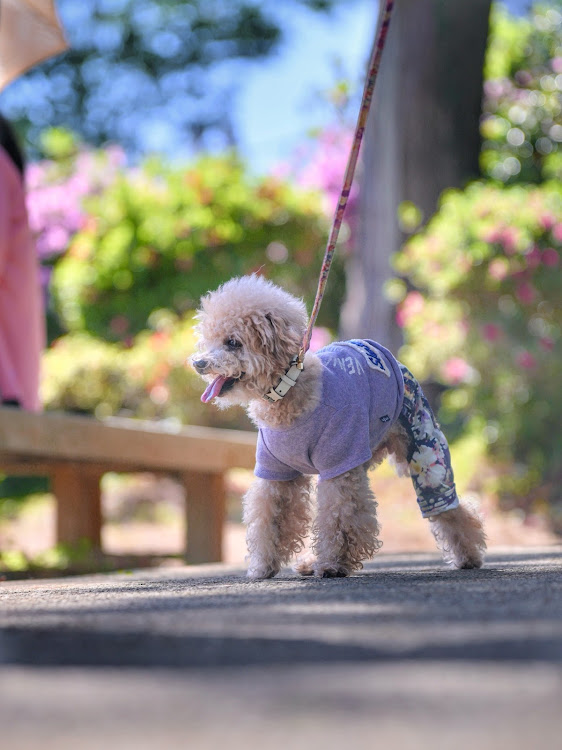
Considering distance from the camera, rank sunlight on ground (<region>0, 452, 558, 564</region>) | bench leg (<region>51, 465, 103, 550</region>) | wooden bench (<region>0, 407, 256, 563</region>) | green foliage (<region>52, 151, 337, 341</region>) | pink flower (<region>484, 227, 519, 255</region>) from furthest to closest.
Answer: green foliage (<region>52, 151, 337, 341</region>), sunlight on ground (<region>0, 452, 558, 564</region>), pink flower (<region>484, 227, 519, 255</region>), bench leg (<region>51, 465, 103, 550</region>), wooden bench (<region>0, 407, 256, 563</region>)

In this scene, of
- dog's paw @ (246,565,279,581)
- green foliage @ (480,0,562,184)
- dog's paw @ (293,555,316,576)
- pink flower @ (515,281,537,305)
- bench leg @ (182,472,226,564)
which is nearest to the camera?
dog's paw @ (246,565,279,581)

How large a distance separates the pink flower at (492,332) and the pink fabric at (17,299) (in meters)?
3.36

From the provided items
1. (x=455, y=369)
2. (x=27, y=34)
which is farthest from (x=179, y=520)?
(x=27, y=34)

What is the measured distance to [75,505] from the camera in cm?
711

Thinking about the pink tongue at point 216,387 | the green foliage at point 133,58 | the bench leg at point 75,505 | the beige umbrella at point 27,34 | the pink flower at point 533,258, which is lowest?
the bench leg at point 75,505

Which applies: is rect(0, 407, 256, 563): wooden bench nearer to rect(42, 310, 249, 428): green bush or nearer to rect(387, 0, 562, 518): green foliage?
rect(387, 0, 562, 518): green foliage

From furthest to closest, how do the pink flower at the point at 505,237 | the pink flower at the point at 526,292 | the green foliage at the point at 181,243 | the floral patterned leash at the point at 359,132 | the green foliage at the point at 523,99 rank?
1. the green foliage at the point at 181,243
2. the green foliage at the point at 523,99
3. the pink flower at the point at 526,292
4. the pink flower at the point at 505,237
5. the floral patterned leash at the point at 359,132

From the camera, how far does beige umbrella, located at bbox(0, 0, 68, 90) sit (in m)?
5.67

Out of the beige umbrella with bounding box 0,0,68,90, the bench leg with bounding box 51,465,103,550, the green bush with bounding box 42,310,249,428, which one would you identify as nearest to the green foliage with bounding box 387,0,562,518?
the green bush with bounding box 42,310,249,428

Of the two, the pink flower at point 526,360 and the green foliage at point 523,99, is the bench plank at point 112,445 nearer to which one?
the pink flower at point 526,360

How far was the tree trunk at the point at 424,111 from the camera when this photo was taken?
9477 mm

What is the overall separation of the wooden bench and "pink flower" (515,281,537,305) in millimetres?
2335

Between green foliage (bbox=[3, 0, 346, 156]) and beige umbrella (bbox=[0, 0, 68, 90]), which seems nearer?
beige umbrella (bbox=[0, 0, 68, 90])

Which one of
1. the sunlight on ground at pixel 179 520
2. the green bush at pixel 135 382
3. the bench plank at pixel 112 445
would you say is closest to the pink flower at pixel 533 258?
the sunlight on ground at pixel 179 520
